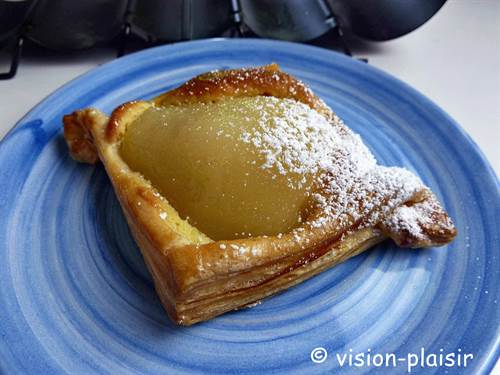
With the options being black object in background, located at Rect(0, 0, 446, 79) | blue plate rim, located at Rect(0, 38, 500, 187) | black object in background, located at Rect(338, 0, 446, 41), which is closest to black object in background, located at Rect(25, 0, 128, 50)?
black object in background, located at Rect(0, 0, 446, 79)

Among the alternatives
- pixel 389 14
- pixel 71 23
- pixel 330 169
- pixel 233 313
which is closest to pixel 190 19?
pixel 71 23

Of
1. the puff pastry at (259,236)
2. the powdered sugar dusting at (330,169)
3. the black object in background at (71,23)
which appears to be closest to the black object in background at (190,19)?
the black object in background at (71,23)

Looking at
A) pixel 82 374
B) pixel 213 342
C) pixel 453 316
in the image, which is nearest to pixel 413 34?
pixel 453 316

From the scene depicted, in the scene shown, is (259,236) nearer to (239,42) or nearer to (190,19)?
(239,42)

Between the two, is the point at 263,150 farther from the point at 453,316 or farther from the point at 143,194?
the point at 453,316

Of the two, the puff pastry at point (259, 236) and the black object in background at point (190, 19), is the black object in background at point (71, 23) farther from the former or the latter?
the puff pastry at point (259, 236)

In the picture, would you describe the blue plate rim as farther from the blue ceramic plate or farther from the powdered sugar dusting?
the powdered sugar dusting
